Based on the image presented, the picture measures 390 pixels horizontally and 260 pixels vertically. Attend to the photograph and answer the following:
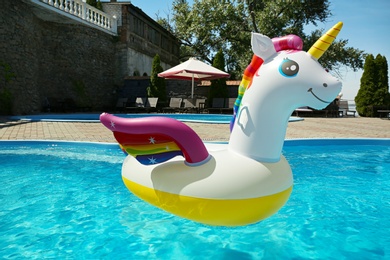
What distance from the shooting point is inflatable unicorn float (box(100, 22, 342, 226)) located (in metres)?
2.05

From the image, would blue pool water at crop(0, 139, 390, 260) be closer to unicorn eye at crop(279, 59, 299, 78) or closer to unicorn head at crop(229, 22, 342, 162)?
unicorn head at crop(229, 22, 342, 162)

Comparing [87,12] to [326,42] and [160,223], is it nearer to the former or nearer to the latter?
[160,223]

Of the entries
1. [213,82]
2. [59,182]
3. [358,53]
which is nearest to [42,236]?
[59,182]

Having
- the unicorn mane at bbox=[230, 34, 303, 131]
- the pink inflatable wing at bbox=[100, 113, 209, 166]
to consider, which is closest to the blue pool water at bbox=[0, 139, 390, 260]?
the pink inflatable wing at bbox=[100, 113, 209, 166]

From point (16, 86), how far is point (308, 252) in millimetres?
15047

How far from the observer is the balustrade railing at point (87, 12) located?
17.1 metres

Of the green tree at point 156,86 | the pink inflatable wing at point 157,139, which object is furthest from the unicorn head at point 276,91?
the green tree at point 156,86

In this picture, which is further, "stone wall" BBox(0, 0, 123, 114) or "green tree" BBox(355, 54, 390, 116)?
"green tree" BBox(355, 54, 390, 116)

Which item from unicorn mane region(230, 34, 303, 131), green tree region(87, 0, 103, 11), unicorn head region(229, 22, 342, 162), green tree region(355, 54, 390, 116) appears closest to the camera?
unicorn head region(229, 22, 342, 162)

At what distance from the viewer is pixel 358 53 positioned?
25.1m

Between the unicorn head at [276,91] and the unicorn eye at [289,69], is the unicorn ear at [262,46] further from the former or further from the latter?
the unicorn eye at [289,69]

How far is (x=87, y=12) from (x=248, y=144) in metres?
20.0

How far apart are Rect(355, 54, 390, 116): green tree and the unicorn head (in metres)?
20.0

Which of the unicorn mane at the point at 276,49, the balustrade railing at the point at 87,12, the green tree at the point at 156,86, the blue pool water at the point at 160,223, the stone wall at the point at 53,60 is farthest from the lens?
the green tree at the point at 156,86
